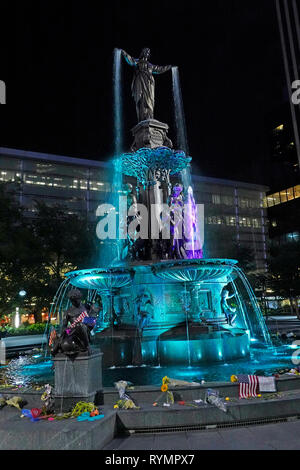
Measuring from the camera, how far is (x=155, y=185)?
17094 millimetres

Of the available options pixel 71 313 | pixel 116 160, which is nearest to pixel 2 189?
pixel 116 160

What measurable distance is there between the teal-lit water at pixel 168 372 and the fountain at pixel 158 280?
690 mm

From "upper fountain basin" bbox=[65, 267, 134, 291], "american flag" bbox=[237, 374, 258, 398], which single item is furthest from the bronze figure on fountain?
"american flag" bbox=[237, 374, 258, 398]

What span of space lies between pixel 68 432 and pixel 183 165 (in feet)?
46.8

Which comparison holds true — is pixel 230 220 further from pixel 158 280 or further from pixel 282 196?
pixel 158 280

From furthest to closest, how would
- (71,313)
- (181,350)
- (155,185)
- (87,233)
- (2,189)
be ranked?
(87,233), (2,189), (155,185), (181,350), (71,313)

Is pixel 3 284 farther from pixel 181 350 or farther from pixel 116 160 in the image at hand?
pixel 181 350

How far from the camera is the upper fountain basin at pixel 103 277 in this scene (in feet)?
43.6

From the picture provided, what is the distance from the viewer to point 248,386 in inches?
288

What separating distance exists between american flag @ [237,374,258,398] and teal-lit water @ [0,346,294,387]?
130cm

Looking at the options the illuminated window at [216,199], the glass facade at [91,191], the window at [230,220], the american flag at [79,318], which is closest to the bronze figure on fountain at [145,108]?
the american flag at [79,318]

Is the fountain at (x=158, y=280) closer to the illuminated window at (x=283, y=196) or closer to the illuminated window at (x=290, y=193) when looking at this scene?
the illuminated window at (x=290, y=193)

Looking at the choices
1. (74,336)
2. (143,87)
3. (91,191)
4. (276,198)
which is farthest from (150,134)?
(276,198)

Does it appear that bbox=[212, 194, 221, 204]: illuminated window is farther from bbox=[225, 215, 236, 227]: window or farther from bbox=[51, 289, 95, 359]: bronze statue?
bbox=[51, 289, 95, 359]: bronze statue
